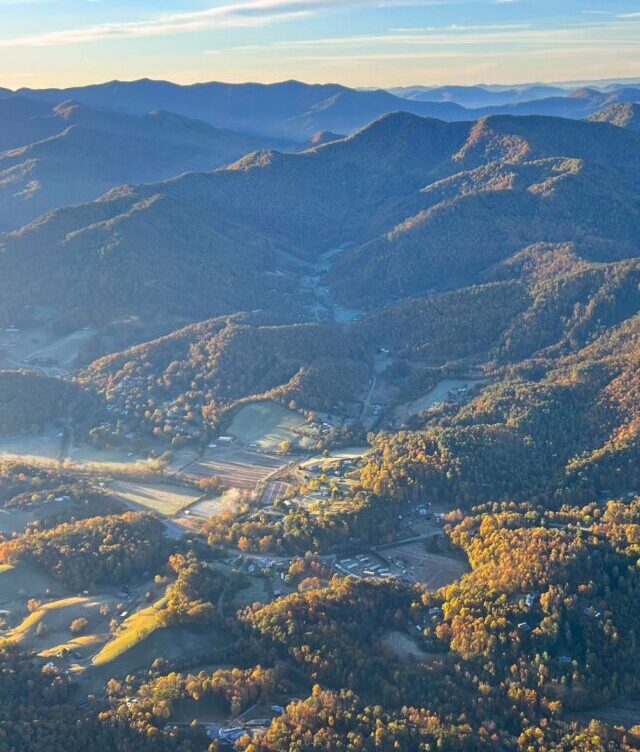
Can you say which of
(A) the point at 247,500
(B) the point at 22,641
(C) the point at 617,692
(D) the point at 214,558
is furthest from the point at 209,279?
(C) the point at 617,692

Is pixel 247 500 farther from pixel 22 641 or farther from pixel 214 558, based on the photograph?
pixel 22 641

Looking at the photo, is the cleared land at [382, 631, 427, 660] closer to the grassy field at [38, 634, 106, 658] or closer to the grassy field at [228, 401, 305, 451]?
the grassy field at [38, 634, 106, 658]

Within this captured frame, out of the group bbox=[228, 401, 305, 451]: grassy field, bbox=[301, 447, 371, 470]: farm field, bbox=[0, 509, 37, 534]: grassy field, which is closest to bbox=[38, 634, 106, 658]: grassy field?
bbox=[0, 509, 37, 534]: grassy field

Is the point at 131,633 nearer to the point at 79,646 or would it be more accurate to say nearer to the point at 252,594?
the point at 79,646

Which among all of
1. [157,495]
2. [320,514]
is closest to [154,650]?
[320,514]

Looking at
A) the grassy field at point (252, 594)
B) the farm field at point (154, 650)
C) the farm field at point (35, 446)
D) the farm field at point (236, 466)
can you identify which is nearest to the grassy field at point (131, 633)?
the farm field at point (154, 650)
